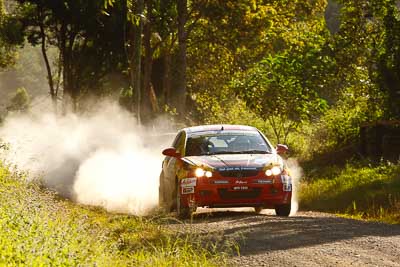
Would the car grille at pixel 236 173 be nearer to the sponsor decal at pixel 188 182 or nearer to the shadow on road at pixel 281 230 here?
the sponsor decal at pixel 188 182

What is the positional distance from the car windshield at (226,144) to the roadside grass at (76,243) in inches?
134

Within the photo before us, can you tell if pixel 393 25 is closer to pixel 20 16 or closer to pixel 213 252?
pixel 213 252

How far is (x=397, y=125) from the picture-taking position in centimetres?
2578

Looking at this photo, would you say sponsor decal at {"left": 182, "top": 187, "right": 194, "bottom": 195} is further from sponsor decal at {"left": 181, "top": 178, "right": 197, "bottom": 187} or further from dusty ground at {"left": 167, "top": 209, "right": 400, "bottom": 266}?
dusty ground at {"left": 167, "top": 209, "right": 400, "bottom": 266}

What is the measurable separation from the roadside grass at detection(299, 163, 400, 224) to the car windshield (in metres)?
2.33

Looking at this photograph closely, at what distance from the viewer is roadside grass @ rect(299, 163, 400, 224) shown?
703 inches

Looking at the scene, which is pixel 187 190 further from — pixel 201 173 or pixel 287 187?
pixel 287 187

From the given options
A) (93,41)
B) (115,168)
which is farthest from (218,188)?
(93,41)

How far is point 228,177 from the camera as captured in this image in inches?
597

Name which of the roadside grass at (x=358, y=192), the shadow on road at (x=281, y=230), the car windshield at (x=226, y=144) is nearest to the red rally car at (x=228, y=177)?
the car windshield at (x=226, y=144)

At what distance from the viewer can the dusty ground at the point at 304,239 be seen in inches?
403

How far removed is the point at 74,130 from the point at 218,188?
2624cm

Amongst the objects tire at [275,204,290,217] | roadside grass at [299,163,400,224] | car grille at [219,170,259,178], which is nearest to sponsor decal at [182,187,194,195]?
car grille at [219,170,259,178]

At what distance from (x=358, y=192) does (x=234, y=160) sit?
5502mm
